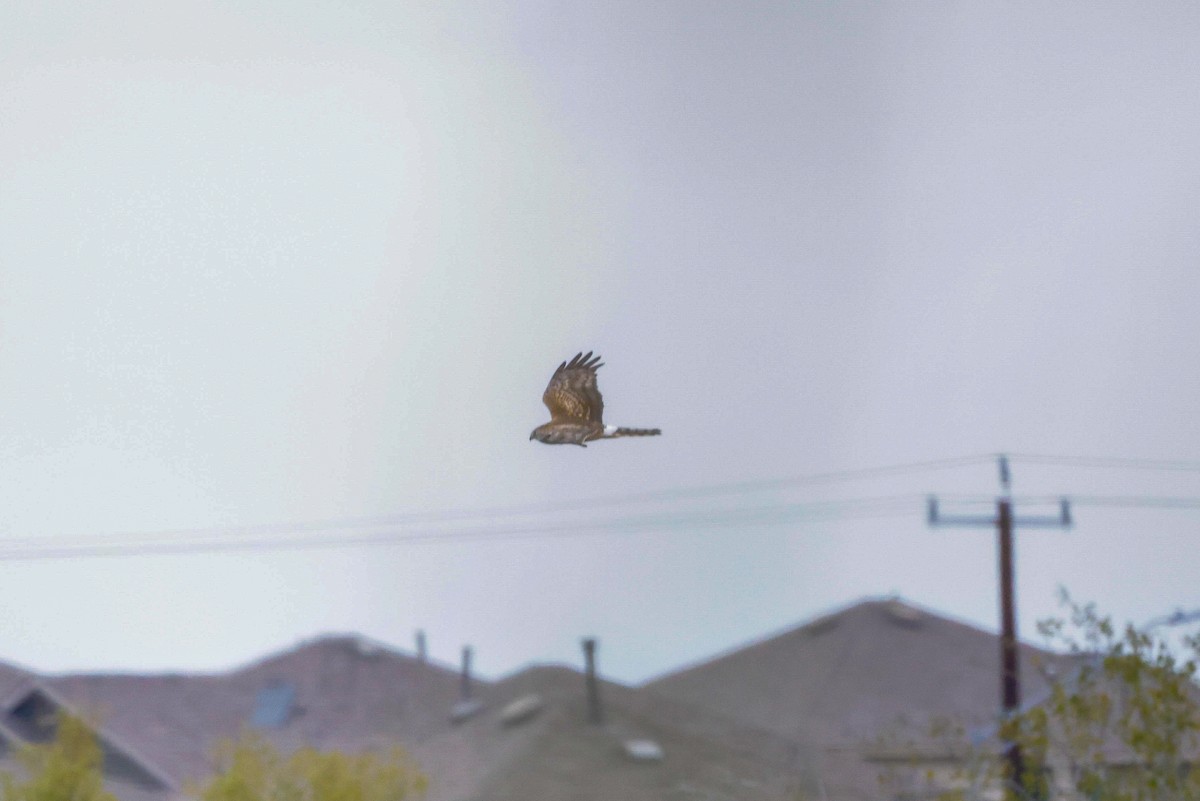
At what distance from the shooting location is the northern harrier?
33.8 ft

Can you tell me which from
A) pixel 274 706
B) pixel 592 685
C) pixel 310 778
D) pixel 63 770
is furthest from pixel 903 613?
pixel 63 770

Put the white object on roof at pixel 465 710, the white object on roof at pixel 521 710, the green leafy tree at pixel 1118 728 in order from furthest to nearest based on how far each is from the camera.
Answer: the white object on roof at pixel 465 710, the white object on roof at pixel 521 710, the green leafy tree at pixel 1118 728

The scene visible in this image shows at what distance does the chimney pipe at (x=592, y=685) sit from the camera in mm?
45875

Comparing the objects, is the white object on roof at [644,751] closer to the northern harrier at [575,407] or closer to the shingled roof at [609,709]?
the shingled roof at [609,709]

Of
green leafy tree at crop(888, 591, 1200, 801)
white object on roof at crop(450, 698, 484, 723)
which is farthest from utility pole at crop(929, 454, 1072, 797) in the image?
white object on roof at crop(450, 698, 484, 723)

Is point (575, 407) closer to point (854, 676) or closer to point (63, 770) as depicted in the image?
point (63, 770)

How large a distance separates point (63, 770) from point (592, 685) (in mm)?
12688

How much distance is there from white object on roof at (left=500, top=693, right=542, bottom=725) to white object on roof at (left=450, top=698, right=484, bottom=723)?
1.34m

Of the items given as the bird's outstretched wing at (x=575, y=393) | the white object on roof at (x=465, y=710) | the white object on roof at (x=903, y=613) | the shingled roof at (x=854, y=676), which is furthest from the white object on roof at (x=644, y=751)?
the bird's outstretched wing at (x=575, y=393)

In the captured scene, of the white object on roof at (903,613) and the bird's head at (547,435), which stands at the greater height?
the bird's head at (547,435)

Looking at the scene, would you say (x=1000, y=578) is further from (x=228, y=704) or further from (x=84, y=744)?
(x=228, y=704)

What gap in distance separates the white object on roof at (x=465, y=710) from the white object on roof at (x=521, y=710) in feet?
4.39

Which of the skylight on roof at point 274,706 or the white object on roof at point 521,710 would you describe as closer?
the white object on roof at point 521,710

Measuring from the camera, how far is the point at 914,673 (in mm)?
51219
